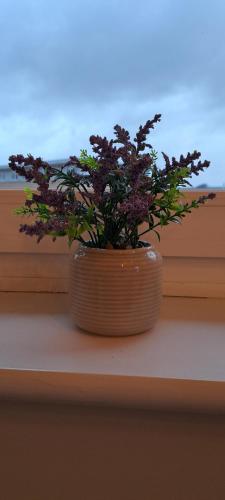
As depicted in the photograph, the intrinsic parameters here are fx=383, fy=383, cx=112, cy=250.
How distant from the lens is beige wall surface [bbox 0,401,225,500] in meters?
0.50

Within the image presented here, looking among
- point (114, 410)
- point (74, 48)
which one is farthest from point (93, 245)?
point (74, 48)

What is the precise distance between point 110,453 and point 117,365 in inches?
5.7

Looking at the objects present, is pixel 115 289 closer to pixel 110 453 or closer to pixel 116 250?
pixel 116 250

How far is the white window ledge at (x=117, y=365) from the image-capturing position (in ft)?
1.42

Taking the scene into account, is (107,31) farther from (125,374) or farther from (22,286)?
(125,374)

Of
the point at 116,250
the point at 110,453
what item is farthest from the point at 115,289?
the point at 110,453

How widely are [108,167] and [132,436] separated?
0.35 m

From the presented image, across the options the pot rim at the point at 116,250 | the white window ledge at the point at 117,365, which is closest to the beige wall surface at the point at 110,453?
the white window ledge at the point at 117,365

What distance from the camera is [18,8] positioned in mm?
778

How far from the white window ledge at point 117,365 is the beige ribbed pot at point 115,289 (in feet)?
0.09

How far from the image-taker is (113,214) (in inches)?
20.2

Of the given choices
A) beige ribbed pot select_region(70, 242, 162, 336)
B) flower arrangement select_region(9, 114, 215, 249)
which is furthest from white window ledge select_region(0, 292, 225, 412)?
flower arrangement select_region(9, 114, 215, 249)

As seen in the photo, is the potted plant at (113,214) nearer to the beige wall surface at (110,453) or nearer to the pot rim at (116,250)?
the pot rim at (116,250)

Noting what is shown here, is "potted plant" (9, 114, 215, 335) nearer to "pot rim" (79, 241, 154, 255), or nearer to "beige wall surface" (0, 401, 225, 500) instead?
"pot rim" (79, 241, 154, 255)
